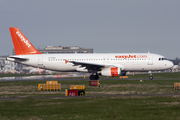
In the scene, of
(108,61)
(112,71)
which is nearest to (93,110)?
(112,71)

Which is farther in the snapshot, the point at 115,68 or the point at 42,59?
the point at 42,59

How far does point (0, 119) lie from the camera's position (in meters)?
17.2

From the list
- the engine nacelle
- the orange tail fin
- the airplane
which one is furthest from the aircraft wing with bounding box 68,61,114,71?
the orange tail fin

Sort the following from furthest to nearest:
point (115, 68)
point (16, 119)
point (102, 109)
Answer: point (115, 68), point (102, 109), point (16, 119)

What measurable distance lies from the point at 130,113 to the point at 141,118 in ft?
5.75

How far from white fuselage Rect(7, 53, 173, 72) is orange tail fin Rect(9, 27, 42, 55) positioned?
1.37 meters

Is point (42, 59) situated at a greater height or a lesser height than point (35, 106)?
greater

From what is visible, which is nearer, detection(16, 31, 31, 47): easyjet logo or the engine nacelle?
the engine nacelle

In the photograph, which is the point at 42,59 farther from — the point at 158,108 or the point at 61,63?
the point at 158,108

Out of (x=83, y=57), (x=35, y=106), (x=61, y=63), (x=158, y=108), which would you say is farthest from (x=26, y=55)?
(x=158, y=108)

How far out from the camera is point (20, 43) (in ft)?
186

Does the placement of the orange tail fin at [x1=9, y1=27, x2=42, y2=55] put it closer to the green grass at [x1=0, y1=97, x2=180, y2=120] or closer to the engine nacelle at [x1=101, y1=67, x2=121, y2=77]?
the engine nacelle at [x1=101, y1=67, x2=121, y2=77]

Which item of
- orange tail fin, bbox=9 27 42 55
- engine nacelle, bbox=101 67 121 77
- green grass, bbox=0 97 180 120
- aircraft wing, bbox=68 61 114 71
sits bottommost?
green grass, bbox=0 97 180 120

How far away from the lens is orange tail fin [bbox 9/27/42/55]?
56688 millimetres
